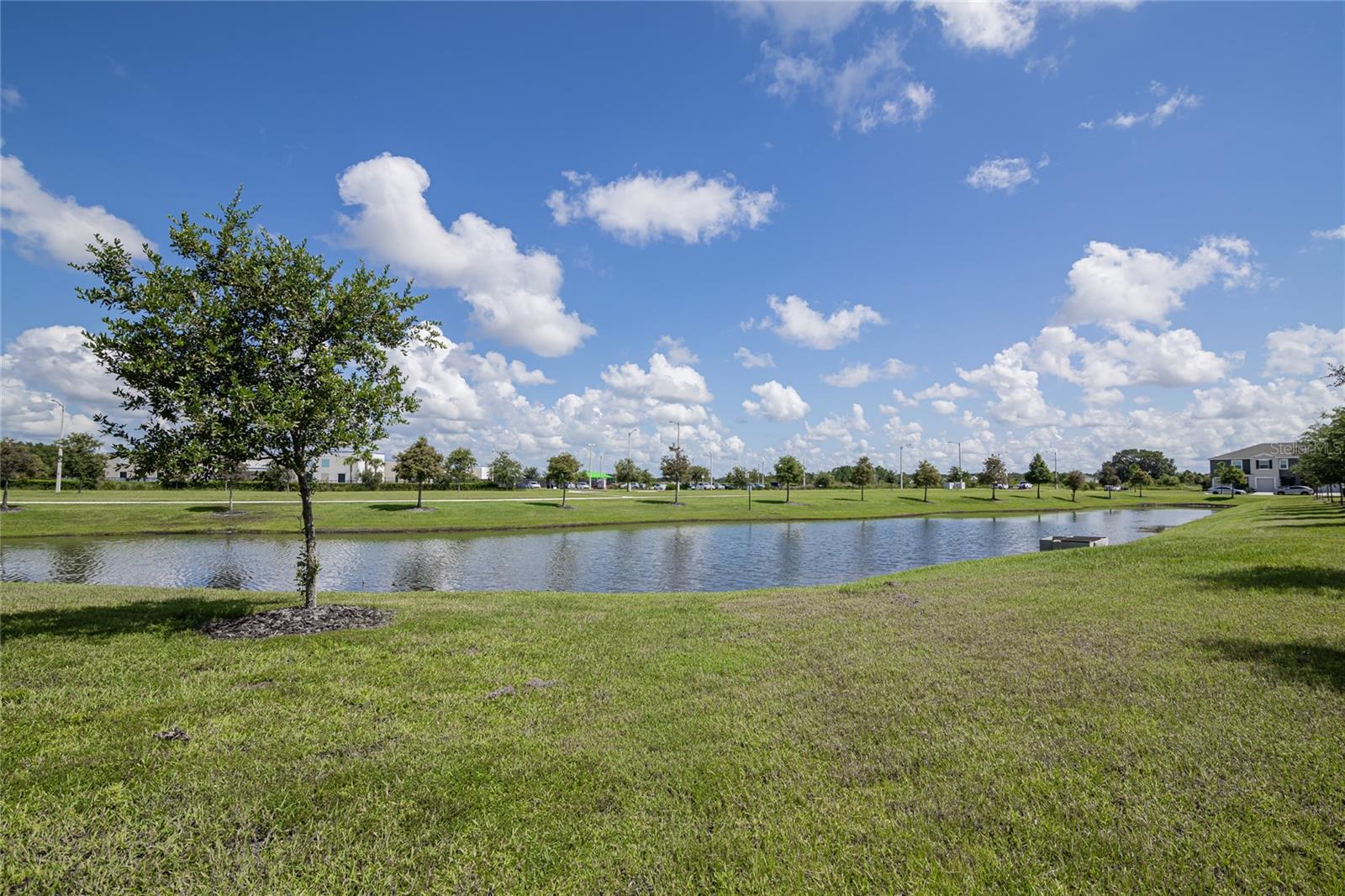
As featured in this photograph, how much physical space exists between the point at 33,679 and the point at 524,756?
7.53 metres

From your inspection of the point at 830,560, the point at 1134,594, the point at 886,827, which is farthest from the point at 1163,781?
the point at 830,560

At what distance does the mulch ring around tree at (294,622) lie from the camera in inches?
444

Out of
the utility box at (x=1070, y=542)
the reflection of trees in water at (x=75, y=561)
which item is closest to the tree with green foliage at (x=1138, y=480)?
the utility box at (x=1070, y=542)

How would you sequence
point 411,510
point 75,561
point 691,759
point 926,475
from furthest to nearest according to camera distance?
1. point 926,475
2. point 411,510
3. point 75,561
4. point 691,759

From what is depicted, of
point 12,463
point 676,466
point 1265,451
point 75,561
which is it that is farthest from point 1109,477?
point 12,463

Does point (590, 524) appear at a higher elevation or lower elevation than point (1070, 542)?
lower

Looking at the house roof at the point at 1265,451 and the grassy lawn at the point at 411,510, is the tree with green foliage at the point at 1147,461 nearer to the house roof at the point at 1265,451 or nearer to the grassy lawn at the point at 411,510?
the house roof at the point at 1265,451

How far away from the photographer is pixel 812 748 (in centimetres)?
627

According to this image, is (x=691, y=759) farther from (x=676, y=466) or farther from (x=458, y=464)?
(x=458, y=464)

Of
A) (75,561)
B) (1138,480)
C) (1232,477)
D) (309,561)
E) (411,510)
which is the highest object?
(1232,477)

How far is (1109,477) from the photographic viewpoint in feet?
482

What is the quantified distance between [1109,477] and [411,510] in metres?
159

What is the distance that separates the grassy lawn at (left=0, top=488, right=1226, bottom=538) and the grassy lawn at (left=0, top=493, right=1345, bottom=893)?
40727 millimetres

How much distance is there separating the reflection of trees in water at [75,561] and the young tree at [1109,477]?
161002 millimetres
